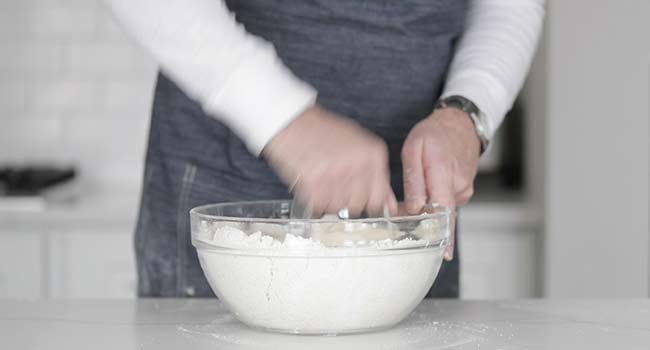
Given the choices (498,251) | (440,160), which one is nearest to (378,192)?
(440,160)

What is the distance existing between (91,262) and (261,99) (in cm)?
138

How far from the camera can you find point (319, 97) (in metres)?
1.44

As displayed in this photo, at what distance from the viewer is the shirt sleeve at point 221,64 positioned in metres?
1.03

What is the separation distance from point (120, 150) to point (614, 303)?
1.80 m

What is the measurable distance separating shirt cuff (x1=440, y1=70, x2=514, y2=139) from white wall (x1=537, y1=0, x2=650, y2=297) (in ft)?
2.23

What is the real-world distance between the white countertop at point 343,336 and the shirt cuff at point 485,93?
0.26 metres

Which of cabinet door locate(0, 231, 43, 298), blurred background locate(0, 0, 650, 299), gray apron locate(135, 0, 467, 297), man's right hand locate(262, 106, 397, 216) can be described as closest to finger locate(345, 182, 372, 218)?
man's right hand locate(262, 106, 397, 216)

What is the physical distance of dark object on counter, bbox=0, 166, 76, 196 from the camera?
236 cm

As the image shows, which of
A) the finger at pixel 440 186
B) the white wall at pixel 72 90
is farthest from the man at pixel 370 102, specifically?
the white wall at pixel 72 90

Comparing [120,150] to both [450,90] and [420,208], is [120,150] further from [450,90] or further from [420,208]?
[420,208]

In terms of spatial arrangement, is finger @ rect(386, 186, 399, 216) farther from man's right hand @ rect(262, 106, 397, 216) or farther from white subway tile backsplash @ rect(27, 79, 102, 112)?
white subway tile backsplash @ rect(27, 79, 102, 112)

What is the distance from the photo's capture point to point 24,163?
108 inches

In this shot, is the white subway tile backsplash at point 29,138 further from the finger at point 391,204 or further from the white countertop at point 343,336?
the finger at point 391,204

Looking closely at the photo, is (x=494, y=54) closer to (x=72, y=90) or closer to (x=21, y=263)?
(x=21, y=263)
